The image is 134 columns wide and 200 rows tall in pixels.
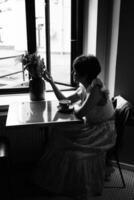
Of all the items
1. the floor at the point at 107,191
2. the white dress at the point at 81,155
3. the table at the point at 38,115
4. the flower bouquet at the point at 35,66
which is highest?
the flower bouquet at the point at 35,66

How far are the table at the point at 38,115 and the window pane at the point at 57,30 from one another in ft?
2.30

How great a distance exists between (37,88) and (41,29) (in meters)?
0.70

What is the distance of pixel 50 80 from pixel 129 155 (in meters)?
1.00

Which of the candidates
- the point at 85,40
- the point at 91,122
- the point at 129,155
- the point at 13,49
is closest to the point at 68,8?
the point at 85,40

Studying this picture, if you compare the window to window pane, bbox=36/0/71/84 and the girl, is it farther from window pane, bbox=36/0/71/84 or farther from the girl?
the girl

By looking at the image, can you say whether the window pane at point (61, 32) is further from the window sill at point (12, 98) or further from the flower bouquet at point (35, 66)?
the flower bouquet at point (35, 66)

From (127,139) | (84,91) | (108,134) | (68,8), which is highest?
(68,8)

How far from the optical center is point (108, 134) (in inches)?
66.5

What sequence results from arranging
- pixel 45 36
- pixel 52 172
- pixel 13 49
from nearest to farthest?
pixel 52 172, pixel 45 36, pixel 13 49

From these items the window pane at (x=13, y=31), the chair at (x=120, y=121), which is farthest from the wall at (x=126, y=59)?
the window pane at (x=13, y=31)

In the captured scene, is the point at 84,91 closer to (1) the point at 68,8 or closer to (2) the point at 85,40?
(2) the point at 85,40

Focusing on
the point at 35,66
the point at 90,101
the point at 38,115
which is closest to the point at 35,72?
the point at 35,66

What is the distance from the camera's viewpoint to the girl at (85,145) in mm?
1607

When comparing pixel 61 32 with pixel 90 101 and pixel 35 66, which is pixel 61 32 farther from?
Result: pixel 90 101
